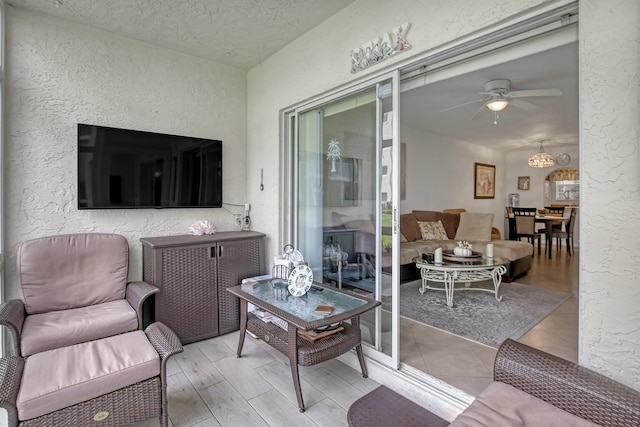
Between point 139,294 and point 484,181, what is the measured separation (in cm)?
772

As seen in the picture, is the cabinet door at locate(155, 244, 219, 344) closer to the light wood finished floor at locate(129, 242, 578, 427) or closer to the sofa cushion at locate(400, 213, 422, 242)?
the light wood finished floor at locate(129, 242, 578, 427)

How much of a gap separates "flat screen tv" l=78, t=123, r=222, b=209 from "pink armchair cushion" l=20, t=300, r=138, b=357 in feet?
2.95

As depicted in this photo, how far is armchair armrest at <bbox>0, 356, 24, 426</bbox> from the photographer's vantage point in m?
1.36

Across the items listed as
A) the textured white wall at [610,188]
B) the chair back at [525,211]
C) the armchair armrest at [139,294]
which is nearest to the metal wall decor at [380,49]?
the textured white wall at [610,188]

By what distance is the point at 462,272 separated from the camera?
3.97 metres

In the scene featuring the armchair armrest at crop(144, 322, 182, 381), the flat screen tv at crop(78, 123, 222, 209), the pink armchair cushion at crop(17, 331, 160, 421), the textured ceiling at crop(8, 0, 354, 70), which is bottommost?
the pink armchair cushion at crop(17, 331, 160, 421)

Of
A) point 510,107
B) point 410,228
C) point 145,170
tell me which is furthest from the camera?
point 410,228

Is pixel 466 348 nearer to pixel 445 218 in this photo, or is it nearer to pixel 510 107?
pixel 510 107

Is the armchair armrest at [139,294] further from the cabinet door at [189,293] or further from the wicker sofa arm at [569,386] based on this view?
the wicker sofa arm at [569,386]

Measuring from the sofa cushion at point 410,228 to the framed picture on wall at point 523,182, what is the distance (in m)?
4.79

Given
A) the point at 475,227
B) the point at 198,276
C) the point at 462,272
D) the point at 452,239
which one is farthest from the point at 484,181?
the point at 198,276

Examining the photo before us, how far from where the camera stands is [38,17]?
2.55 metres

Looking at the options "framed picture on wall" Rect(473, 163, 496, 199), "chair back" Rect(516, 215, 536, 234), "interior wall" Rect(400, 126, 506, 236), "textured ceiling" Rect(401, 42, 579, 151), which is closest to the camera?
"textured ceiling" Rect(401, 42, 579, 151)

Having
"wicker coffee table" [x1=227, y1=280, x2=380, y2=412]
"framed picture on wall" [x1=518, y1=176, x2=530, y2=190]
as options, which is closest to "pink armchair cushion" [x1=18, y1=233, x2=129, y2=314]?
"wicker coffee table" [x1=227, y1=280, x2=380, y2=412]
